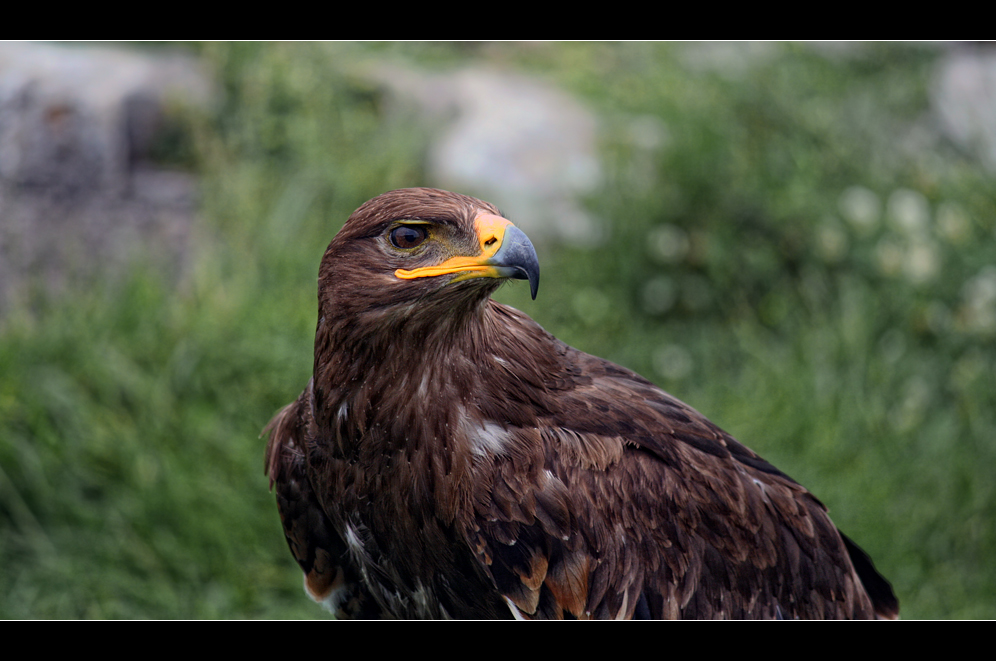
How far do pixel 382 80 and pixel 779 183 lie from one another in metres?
2.89

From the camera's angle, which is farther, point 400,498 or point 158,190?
point 158,190

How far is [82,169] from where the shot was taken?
5.64 metres

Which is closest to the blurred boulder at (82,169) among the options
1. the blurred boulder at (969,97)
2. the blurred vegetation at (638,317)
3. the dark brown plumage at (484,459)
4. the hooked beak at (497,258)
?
the blurred vegetation at (638,317)

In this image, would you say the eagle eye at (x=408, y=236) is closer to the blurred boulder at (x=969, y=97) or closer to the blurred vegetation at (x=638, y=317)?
the blurred vegetation at (x=638, y=317)

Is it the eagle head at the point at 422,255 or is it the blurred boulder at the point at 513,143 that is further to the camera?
the blurred boulder at the point at 513,143

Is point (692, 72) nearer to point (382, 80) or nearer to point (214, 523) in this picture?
point (382, 80)

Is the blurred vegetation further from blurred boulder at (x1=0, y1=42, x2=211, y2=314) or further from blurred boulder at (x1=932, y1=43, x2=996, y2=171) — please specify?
blurred boulder at (x1=0, y1=42, x2=211, y2=314)

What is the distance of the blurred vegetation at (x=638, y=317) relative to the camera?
4.57m

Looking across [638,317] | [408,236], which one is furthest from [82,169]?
[408,236]

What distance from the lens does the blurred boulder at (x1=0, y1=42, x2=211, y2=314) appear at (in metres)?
5.34

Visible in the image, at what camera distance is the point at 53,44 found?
223 inches

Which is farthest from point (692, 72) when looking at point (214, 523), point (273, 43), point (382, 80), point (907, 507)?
point (214, 523)

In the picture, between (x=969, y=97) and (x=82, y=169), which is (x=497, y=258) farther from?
(x=969, y=97)

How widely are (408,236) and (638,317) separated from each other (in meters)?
4.00
